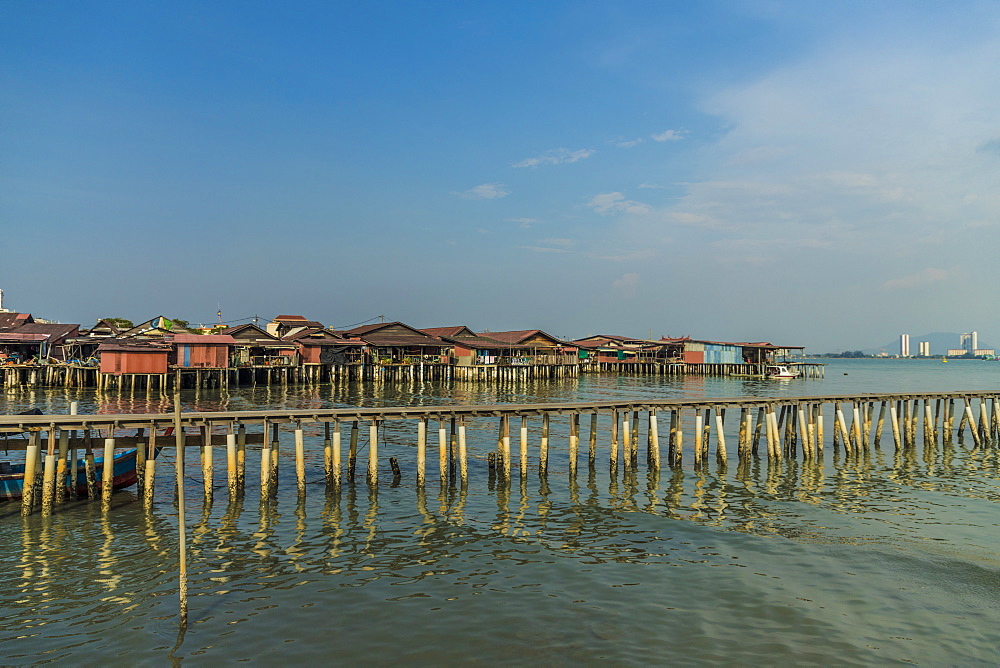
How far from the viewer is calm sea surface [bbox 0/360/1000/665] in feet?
31.0

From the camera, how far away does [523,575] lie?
12.1 metres

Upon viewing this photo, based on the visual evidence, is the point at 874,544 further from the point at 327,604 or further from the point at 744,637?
the point at 327,604

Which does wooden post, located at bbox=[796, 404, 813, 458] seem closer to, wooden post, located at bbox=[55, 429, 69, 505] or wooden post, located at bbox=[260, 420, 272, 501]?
wooden post, located at bbox=[260, 420, 272, 501]

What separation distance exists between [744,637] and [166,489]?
14856 mm

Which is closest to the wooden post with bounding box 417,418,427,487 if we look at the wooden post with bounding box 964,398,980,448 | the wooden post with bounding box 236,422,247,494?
the wooden post with bounding box 236,422,247,494

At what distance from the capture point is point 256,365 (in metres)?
58.9

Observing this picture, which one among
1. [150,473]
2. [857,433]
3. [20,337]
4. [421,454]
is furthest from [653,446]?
[20,337]

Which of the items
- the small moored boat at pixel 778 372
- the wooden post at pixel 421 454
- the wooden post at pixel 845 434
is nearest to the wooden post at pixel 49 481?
the wooden post at pixel 421 454

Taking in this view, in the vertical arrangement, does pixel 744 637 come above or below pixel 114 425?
below

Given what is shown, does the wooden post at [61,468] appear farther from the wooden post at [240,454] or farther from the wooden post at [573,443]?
the wooden post at [573,443]

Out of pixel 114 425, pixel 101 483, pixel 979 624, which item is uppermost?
pixel 114 425

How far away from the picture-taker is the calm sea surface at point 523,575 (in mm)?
9461

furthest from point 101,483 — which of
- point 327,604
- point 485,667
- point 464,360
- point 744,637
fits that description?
point 464,360

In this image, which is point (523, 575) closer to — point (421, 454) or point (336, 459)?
point (421, 454)
